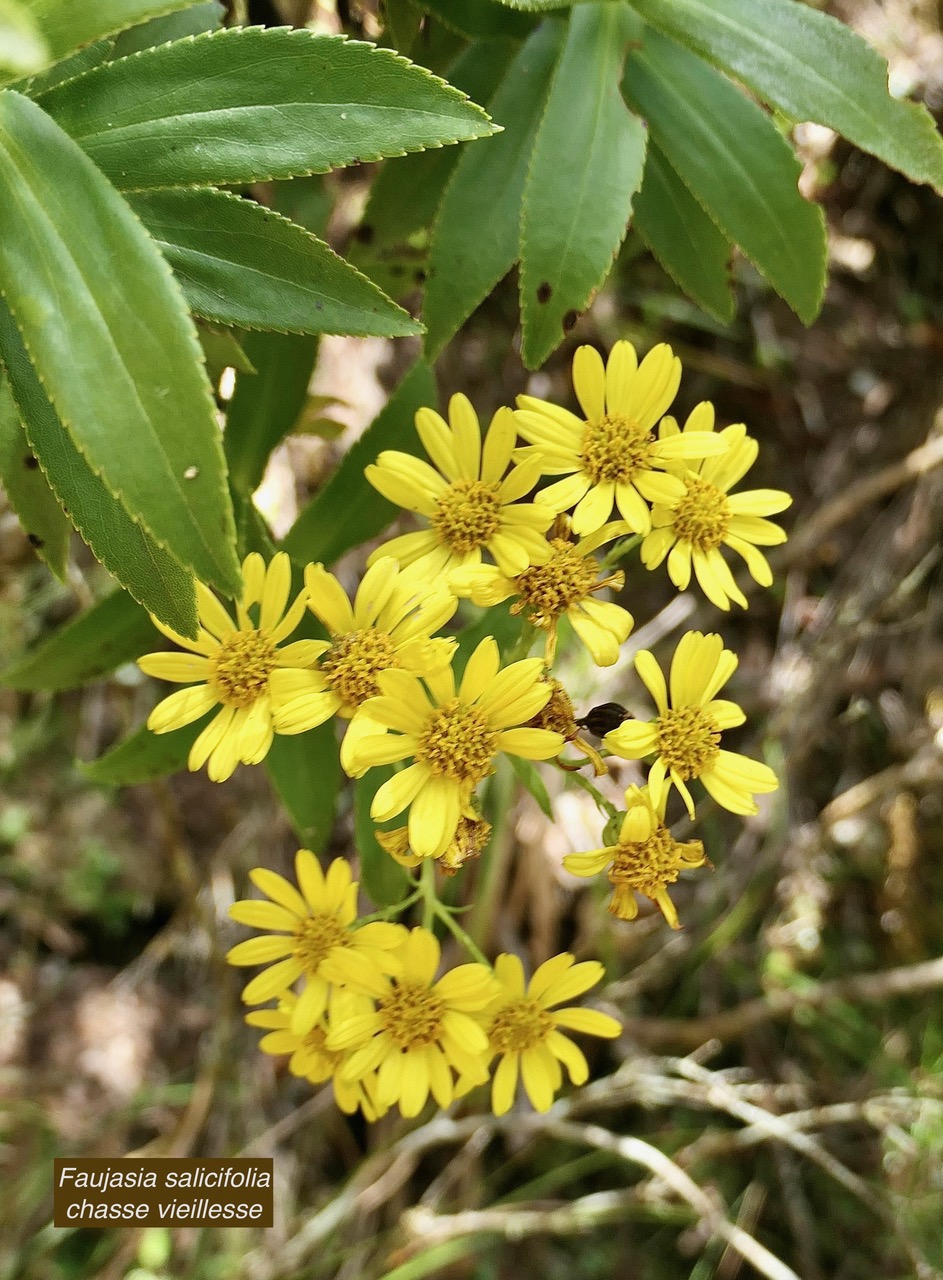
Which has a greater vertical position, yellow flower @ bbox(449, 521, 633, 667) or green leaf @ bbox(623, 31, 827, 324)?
green leaf @ bbox(623, 31, 827, 324)

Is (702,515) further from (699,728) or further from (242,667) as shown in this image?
(242,667)

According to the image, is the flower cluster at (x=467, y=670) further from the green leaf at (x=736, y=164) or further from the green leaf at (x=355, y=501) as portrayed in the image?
the green leaf at (x=736, y=164)

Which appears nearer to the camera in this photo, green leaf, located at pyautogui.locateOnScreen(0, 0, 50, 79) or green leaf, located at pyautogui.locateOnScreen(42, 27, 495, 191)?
green leaf, located at pyautogui.locateOnScreen(0, 0, 50, 79)

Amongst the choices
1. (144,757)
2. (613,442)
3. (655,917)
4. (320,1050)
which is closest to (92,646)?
(144,757)

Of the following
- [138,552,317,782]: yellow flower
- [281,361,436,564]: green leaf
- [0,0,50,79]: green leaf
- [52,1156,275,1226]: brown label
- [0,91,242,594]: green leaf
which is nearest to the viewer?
[0,0,50,79]: green leaf

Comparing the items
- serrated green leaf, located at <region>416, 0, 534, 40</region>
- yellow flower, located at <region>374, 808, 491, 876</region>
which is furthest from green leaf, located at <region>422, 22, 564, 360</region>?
yellow flower, located at <region>374, 808, 491, 876</region>

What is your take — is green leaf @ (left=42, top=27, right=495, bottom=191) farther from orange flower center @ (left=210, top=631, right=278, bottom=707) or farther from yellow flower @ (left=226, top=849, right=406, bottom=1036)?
yellow flower @ (left=226, top=849, right=406, bottom=1036)
